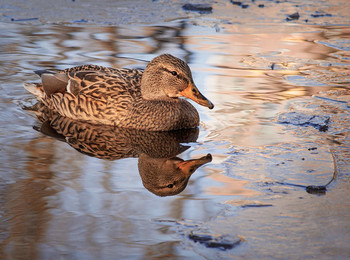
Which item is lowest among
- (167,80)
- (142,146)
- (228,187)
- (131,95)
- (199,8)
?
(142,146)

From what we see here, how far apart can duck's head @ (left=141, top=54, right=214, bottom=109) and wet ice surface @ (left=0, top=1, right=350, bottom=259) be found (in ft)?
1.36

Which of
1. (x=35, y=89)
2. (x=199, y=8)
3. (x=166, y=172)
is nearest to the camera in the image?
(x=166, y=172)

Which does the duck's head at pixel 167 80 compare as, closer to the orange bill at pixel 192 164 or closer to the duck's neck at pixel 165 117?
the duck's neck at pixel 165 117

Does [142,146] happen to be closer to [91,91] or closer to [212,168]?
[212,168]

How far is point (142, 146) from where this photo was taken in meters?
5.81

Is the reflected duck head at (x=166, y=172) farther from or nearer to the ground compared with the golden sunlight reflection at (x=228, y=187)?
nearer to the ground

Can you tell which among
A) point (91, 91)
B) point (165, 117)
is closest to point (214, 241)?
point (165, 117)

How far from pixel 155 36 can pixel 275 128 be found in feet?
14.8

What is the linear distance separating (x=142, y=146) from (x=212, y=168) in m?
1.01

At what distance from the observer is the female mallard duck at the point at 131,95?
6.42 metres

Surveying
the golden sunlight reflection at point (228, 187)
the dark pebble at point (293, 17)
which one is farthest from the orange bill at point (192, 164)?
the dark pebble at point (293, 17)

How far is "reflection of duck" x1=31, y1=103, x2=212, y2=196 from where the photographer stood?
4852 millimetres

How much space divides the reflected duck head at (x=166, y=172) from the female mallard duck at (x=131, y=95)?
1038mm

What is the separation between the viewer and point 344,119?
6320mm
